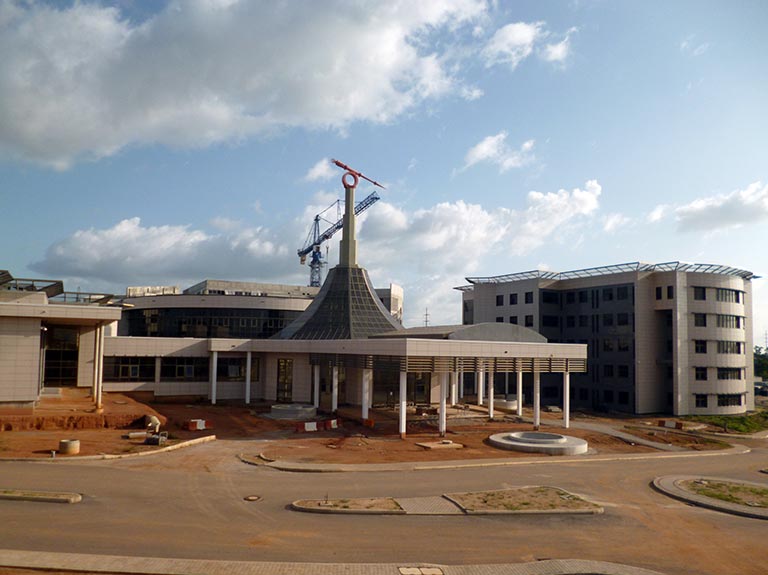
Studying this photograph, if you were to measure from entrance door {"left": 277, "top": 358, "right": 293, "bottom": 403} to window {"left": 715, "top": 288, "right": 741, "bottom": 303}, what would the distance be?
1984 inches

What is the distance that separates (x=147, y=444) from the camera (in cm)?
3309

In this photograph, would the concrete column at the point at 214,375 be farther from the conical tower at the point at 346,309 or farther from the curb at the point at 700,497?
the curb at the point at 700,497

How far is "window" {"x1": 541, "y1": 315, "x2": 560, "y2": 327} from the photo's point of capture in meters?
77.6

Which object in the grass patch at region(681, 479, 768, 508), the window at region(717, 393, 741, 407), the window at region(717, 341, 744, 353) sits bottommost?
the window at region(717, 393, 741, 407)

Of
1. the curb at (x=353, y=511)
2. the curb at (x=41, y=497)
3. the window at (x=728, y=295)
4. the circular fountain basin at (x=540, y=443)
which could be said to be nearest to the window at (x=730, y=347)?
the window at (x=728, y=295)

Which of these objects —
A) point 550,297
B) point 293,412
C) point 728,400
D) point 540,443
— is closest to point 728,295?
point 728,400

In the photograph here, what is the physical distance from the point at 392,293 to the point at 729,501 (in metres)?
88.8

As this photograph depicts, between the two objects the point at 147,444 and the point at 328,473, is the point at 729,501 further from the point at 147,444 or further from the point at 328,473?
the point at 147,444

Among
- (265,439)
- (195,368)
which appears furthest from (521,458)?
(195,368)

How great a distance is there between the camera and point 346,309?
56.9m

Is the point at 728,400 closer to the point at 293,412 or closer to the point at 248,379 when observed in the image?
the point at 293,412

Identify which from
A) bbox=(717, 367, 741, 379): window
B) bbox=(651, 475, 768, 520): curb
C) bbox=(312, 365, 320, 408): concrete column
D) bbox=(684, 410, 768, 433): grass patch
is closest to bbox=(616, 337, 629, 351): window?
bbox=(684, 410, 768, 433): grass patch

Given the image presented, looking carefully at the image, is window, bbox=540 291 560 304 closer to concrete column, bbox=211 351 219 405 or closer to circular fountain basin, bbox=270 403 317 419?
circular fountain basin, bbox=270 403 317 419

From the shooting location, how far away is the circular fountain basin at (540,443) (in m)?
35.4
